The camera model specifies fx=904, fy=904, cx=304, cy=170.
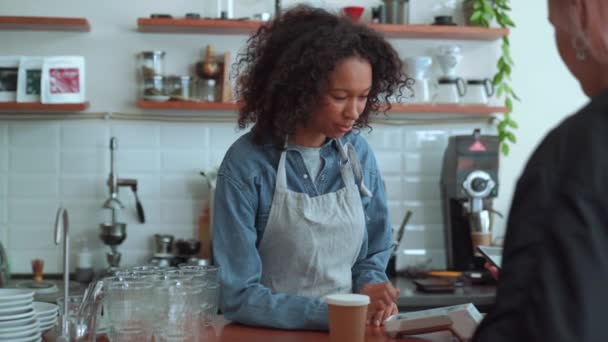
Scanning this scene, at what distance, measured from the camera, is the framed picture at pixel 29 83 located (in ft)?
12.3

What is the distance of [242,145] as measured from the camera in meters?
2.33

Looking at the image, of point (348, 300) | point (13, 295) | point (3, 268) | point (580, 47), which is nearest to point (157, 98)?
point (3, 268)

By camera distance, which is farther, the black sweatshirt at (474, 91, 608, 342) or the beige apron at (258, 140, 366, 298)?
the beige apron at (258, 140, 366, 298)

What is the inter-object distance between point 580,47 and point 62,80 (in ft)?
9.85

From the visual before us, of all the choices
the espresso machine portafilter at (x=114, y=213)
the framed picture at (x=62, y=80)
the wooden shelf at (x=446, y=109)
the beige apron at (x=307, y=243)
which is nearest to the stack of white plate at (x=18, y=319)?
the beige apron at (x=307, y=243)

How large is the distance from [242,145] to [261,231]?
0.23m

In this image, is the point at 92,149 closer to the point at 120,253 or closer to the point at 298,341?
the point at 120,253

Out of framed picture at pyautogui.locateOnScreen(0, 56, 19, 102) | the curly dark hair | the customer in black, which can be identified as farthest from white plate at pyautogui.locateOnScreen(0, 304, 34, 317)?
framed picture at pyautogui.locateOnScreen(0, 56, 19, 102)

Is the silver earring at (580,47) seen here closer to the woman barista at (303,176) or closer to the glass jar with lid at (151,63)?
the woman barista at (303,176)

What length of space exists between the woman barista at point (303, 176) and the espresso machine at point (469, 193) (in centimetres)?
141

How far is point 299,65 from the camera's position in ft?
7.52

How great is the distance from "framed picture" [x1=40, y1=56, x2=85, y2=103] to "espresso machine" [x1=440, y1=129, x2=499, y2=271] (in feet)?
5.25

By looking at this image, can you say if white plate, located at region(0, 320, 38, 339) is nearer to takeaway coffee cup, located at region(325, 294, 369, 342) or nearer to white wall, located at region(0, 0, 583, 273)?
takeaway coffee cup, located at region(325, 294, 369, 342)

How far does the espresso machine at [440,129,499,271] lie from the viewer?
12.5 feet
